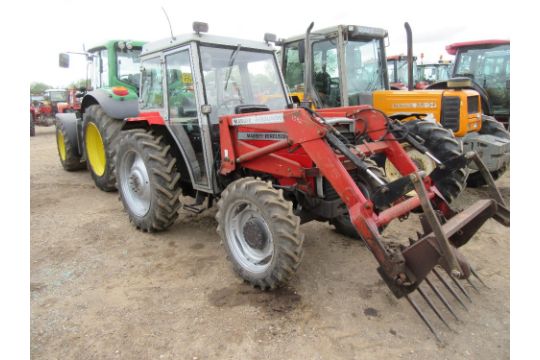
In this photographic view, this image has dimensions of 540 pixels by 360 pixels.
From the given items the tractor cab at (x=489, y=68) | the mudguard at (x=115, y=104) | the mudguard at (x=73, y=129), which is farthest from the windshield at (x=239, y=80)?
the tractor cab at (x=489, y=68)

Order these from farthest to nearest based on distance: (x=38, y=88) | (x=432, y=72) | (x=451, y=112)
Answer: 1. (x=38, y=88)
2. (x=432, y=72)
3. (x=451, y=112)

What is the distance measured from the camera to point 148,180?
4.42 m

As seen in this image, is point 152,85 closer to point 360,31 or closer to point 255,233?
point 255,233

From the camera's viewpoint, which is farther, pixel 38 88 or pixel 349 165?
pixel 38 88

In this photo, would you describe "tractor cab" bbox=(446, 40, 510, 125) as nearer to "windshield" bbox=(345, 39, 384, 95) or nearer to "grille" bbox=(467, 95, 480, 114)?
"grille" bbox=(467, 95, 480, 114)

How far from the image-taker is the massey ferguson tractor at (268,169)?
8.94 ft

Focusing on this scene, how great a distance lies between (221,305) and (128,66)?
17.8 feet

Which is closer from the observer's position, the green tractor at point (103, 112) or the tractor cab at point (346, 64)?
the tractor cab at point (346, 64)

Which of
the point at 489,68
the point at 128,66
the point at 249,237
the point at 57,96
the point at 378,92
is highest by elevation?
the point at 57,96

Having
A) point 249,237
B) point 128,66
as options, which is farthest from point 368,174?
point 128,66

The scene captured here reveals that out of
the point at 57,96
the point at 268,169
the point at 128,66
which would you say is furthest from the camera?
the point at 57,96

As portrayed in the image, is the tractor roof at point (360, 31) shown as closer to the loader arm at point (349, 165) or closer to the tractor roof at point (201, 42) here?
the tractor roof at point (201, 42)

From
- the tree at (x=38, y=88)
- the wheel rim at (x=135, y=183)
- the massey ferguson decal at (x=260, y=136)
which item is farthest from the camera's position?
the tree at (x=38, y=88)

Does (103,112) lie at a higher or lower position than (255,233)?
higher
